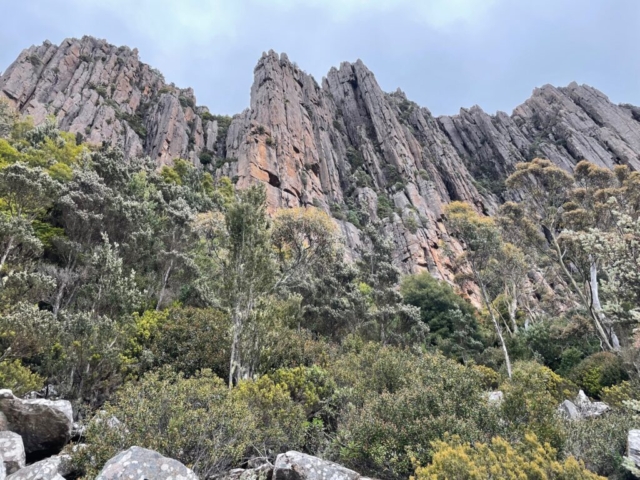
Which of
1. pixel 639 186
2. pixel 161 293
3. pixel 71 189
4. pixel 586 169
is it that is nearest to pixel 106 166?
pixel 71 189

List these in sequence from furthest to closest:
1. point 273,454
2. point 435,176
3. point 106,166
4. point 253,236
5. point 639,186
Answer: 1. point 435,176
2. point 106,166
3. point 639,186
4. point 253,236
5. point 273,454

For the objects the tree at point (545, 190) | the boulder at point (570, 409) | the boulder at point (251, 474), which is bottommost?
the boulder at point (251, 474)

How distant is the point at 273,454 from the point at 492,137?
93.8 m

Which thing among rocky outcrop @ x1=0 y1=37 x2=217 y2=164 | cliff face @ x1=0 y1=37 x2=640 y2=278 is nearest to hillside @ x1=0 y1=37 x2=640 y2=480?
cliff face @ x1=0 y1=37 x2=640 y2=278

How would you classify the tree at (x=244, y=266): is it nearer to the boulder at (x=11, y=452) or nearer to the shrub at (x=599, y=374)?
the boulder at (x=11, y=452)

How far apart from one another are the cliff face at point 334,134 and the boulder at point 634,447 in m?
37.0

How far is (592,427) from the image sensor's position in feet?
36.0

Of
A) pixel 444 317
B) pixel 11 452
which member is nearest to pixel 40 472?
pixel 11 452

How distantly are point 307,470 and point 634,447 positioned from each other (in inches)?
293

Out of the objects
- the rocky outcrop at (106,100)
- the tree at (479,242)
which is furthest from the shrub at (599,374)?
the rocky outcrop at (106,100)

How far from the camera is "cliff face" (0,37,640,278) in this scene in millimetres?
51531

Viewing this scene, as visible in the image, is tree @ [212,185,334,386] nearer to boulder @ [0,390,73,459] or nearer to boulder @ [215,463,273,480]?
boulder @ [215,463,273,480]

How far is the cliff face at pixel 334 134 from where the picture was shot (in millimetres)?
51531

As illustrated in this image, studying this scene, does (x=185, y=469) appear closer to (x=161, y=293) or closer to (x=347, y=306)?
(x=161, y=293)
